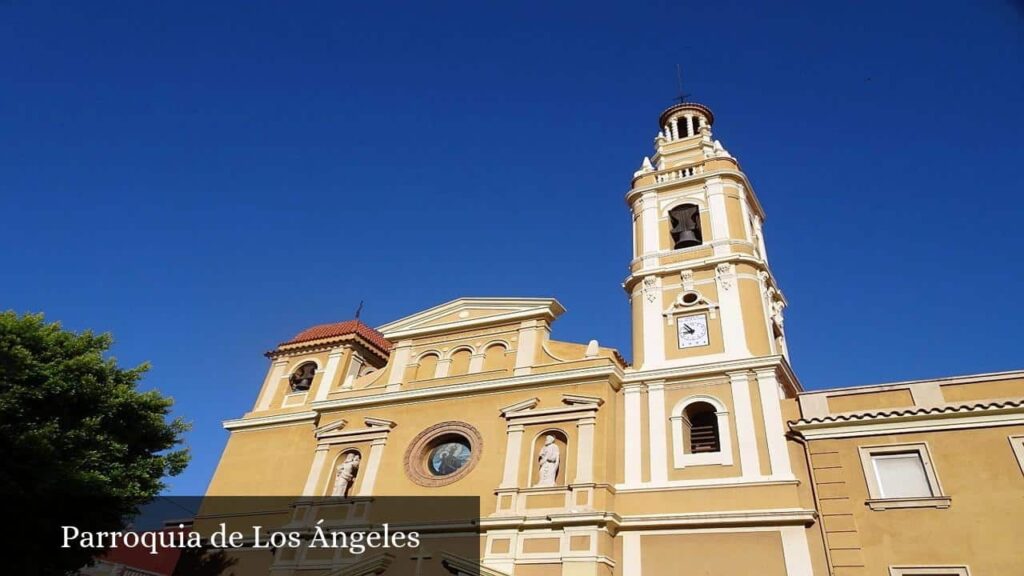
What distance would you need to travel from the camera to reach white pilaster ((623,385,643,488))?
16.7 m

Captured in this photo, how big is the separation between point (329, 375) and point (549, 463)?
10.1 m

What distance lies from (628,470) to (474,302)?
26.4 feet

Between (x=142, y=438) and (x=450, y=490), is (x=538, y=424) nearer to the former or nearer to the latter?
(x=450, y=490)

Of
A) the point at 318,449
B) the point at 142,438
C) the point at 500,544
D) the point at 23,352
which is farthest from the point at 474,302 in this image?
the point at 23,352

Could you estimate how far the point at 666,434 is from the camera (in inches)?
671

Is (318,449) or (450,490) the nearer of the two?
(450,490)

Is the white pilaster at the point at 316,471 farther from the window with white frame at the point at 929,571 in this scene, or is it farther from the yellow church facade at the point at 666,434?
the window with white frame at the point at 929,571

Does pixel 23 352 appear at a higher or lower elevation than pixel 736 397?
lower

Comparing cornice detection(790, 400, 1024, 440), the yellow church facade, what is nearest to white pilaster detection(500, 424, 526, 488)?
the yellow church facade

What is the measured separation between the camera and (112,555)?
2550 centimetres

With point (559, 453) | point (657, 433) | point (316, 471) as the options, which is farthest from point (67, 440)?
point (657, 433)

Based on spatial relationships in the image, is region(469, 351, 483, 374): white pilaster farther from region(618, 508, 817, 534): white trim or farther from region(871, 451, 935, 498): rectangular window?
region(871, 451, 935, 498): rectangular window

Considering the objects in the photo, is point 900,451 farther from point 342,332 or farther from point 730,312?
point 342,332

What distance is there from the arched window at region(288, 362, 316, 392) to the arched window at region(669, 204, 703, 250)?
14.1m
